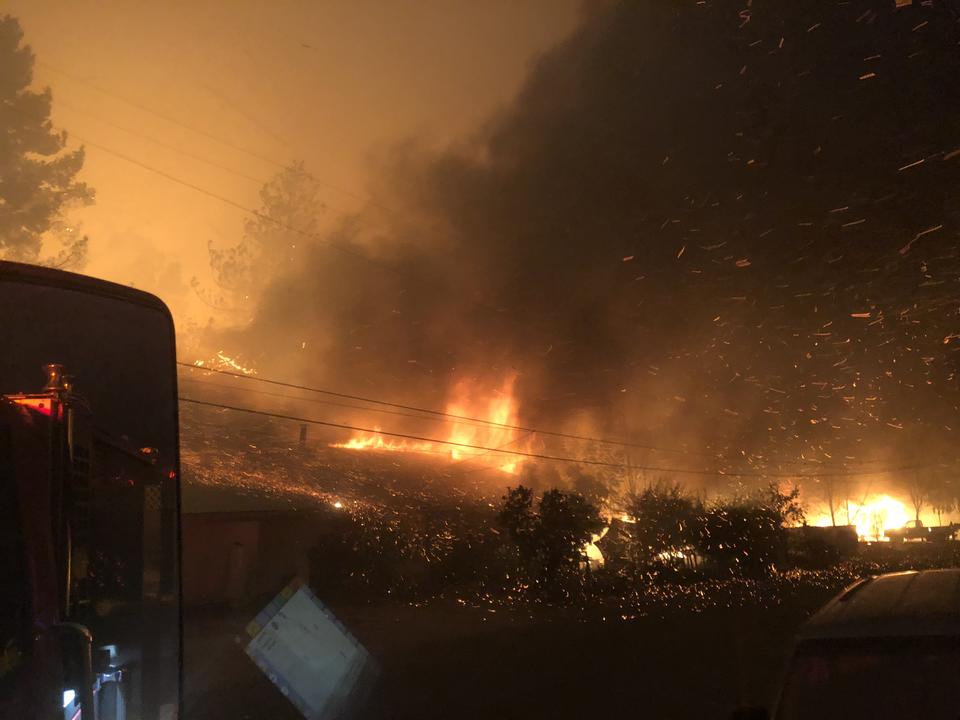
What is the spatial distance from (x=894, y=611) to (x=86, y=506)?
10.00 feet

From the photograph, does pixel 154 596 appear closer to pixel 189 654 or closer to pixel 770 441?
pixel 189 654

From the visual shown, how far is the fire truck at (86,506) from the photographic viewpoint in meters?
1.93

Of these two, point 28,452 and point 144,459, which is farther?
point 144,459

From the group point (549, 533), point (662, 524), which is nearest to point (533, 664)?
point (549, 533)

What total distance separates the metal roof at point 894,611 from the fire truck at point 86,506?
2565mm

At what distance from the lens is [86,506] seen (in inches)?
88.6

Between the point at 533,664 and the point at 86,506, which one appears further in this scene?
the point at 533,664

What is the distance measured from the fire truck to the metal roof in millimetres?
2565

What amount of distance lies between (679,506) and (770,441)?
84.7 ft

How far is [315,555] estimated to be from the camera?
67.5ft

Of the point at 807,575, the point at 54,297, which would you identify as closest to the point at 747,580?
the point at 807,575

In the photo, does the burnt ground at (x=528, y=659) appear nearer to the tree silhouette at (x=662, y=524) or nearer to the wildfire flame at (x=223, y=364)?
the tree silhouette at (x=662, y=524)

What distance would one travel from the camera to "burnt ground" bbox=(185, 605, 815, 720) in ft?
27.5

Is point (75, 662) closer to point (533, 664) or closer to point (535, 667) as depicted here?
point (535, 667)
